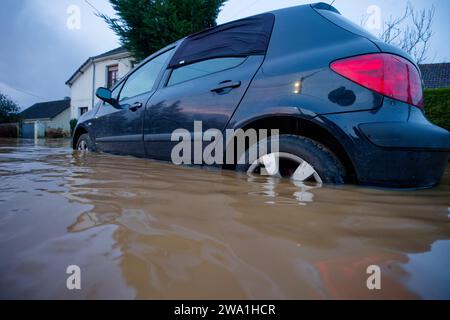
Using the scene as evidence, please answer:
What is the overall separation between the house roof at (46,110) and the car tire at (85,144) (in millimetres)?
28259

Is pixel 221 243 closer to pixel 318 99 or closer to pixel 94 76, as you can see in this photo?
pixel 318 99

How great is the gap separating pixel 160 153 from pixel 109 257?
194cm

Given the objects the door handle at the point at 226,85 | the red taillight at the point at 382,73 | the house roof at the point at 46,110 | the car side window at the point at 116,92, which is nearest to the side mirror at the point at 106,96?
the car side window at the point at 116,92

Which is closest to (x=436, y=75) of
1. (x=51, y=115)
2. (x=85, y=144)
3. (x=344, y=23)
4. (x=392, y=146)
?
(x=344, y=23)

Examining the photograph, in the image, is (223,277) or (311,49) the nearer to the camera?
(223,277)

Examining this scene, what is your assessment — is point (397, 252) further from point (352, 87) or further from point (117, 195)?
point (117, 195)

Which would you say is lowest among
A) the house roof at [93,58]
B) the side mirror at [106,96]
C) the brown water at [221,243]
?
the brown water at [221,243]

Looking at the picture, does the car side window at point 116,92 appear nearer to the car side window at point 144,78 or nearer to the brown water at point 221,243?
the car side window at point 144,78

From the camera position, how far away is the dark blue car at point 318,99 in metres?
1.38

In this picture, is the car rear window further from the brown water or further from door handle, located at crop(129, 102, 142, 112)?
door handle, located at crop(129, 102, 142, 112)

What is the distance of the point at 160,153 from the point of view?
2.54 meters

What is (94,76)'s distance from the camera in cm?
1972

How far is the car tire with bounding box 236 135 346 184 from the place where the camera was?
1.49 meters

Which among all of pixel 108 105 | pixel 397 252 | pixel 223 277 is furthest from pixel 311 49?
pixel 108 105
